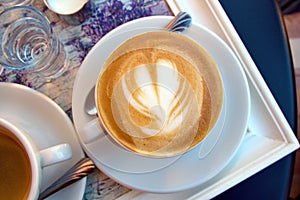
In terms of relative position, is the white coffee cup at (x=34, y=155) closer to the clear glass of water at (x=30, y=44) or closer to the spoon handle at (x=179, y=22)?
the clear glass of water at (x=30, y=44)

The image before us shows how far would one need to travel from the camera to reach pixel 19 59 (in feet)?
2.49

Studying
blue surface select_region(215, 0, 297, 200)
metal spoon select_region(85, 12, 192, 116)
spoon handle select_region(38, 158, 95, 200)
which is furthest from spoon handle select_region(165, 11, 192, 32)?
spoon handle select_region(38, 158, 95, 200)

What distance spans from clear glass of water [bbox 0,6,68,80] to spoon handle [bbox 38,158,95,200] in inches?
6.6

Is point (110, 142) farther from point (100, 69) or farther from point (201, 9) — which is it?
point (201, 9)

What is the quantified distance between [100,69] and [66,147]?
136 mm

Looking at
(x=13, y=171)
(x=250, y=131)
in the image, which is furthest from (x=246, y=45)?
(x=13, y=171)

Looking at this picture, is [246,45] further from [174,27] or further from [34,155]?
[34,155]

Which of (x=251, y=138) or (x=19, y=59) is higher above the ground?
(x=19, y=59)

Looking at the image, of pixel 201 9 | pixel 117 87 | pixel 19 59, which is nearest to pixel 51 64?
pixel 19 59

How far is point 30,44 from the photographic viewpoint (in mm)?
780

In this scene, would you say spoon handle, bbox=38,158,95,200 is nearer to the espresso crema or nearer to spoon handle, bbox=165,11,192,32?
the espresso crema

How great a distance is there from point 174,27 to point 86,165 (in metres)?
0.25

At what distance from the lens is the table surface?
2.43 feet

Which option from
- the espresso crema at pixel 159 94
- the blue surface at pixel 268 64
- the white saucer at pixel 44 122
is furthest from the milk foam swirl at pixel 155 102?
the blue surface at pixel 268 64
